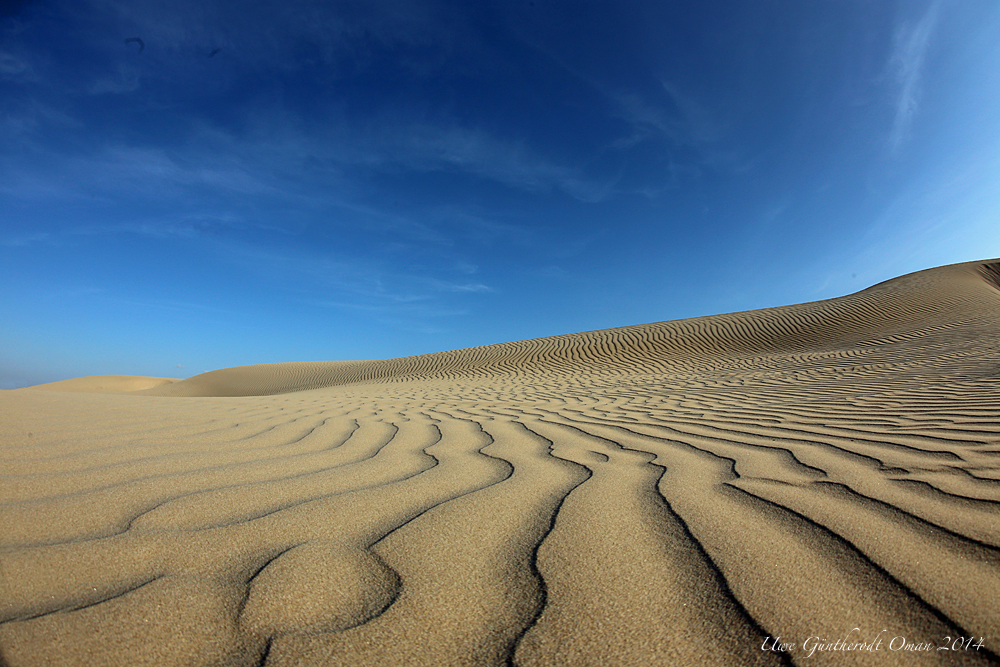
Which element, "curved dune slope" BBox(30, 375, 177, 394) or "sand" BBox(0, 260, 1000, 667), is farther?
"curved dune slope" BBox(30, 375, 177, 394)

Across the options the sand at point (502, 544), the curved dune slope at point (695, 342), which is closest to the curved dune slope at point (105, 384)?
the curved dune slope at point (695, 342)

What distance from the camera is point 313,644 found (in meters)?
0.86

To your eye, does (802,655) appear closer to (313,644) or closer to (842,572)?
(842,572)

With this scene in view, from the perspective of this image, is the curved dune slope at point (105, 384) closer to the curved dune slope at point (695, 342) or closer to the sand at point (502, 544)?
the curved dune slope at point (695, 342)

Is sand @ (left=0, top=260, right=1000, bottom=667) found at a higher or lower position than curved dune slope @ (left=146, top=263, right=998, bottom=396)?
lower

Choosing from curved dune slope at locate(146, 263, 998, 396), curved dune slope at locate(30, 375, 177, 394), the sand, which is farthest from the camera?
curved dune slope at locate(30, 375, 177, 394)

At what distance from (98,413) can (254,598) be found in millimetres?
3406

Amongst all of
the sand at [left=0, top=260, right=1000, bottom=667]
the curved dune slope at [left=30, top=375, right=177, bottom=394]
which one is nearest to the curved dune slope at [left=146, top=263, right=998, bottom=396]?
the curved dune slope at [left=30, top=375, right=177, bottom=394]

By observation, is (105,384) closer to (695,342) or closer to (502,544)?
(695,342)

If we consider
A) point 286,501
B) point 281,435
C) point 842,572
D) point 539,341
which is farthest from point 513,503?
point 539,341

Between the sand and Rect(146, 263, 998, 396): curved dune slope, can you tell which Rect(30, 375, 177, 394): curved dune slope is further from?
the sand

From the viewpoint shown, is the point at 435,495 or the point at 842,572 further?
the point at 435,495

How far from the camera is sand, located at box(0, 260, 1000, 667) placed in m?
0.86

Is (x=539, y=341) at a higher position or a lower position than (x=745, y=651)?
higher
